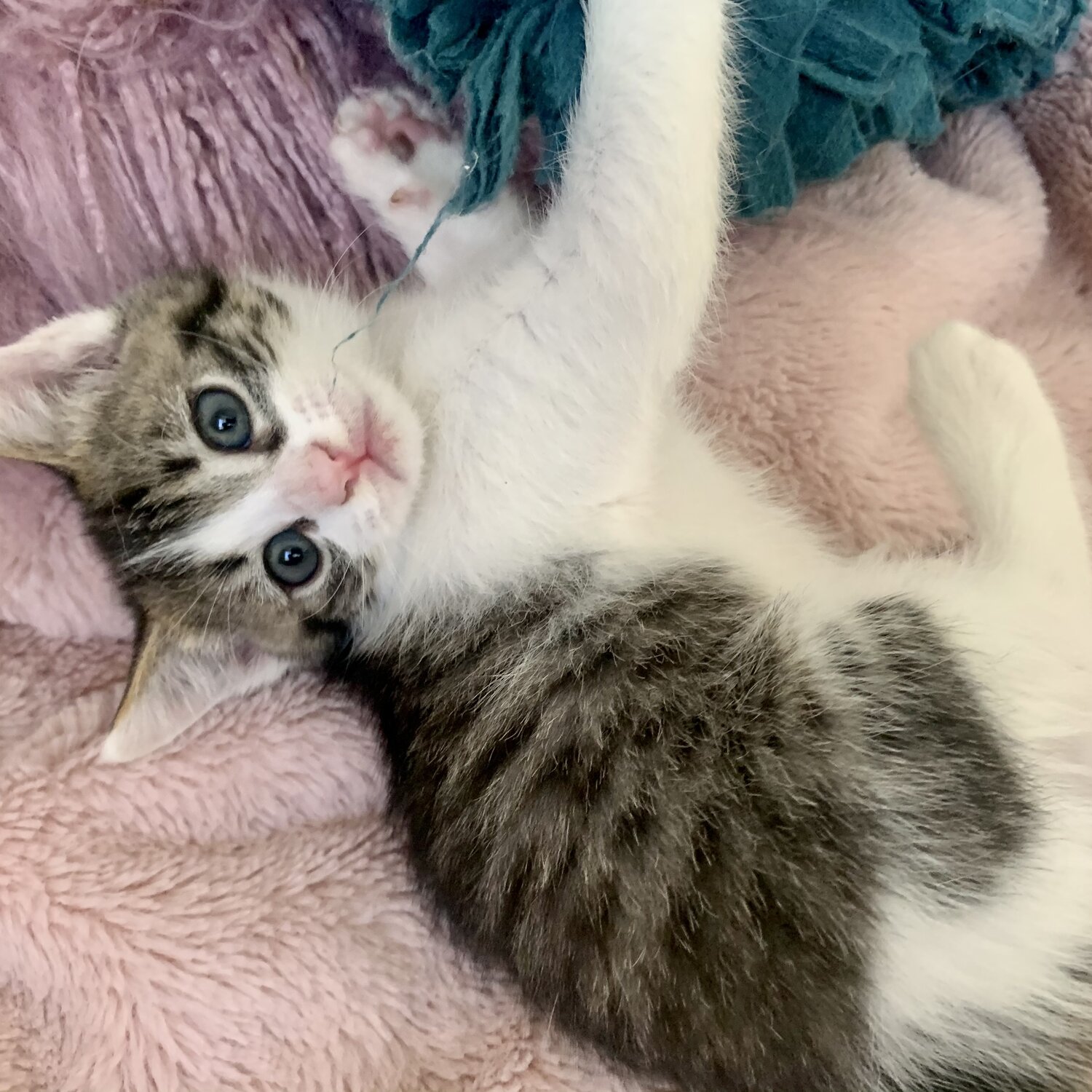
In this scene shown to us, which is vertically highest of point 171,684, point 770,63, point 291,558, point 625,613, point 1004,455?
point 770,63

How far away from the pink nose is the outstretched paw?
0.36 metres

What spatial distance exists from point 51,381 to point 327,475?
1.36ft

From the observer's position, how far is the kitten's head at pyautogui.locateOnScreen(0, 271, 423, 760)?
1.20 metres

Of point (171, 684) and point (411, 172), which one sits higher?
point (411, 172)

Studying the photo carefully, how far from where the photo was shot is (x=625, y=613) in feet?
3.98

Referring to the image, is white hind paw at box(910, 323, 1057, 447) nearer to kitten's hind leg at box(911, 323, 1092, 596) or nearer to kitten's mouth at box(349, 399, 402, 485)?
kitten's hind leg at box(911, 323, 1092, 596)

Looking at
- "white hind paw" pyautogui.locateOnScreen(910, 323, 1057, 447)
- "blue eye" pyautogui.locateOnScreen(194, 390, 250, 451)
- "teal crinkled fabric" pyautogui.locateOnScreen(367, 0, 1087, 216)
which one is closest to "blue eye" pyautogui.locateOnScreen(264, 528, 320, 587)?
"blue eye" pyautogui.locateOnScreen(194, 390, 250, 451)

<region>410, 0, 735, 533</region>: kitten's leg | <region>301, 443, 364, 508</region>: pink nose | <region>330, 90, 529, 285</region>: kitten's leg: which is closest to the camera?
<region>410, 0, 735, 533</region>: kitten's leg

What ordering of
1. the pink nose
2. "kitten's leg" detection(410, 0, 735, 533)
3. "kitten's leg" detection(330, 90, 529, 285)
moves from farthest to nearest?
1. "kitten's leg" detection(330, 90, 529, 285)
2. the pink nose
3. "kitten's leg" detection(410, 0, 735, 533)

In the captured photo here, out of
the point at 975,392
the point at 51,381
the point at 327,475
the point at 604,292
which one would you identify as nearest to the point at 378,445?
the point at 327,475

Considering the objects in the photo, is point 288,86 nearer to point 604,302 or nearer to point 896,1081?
point 604,302

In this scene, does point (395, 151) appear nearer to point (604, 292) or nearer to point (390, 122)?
point (390, 122)

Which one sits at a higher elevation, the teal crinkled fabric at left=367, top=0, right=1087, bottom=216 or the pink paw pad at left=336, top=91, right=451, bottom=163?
the teal crinkled fabric at left=367, top=0, right=1087, bottom=216

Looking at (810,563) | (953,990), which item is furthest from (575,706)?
(953,990)
